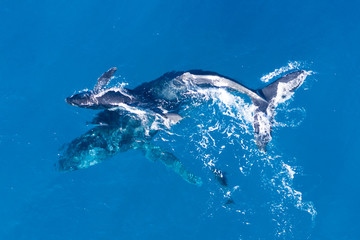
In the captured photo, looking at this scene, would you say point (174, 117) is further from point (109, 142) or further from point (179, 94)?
point (109, 142)

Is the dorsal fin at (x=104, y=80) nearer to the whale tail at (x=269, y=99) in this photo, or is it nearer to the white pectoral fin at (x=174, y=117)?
the white pectoral fin at (x=174, y=117)

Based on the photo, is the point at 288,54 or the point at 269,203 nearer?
the point at 269,203

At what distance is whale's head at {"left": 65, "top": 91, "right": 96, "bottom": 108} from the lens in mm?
25500

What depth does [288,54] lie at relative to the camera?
27.6 m

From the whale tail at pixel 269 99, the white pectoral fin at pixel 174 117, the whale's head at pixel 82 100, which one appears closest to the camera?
the white pectoral fin at pixel 174 117

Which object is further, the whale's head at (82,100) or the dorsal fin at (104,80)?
the dorsal fin at (104,80)

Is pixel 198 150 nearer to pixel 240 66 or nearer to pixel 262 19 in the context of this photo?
pixel 240 66

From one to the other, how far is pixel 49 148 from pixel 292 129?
18218mm

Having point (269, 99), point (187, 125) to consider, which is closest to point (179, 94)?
A: point (187, 125)

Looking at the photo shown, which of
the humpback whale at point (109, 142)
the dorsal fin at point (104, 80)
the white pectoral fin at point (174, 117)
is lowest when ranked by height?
the humpback whale at point (109, 142)

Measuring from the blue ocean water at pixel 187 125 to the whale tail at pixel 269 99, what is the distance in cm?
66

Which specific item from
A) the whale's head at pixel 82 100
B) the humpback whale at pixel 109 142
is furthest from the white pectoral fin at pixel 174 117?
the whale's head at pixel 82 100

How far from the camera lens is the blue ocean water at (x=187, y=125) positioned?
968 inches

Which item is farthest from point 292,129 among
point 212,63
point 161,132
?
point 161,132
